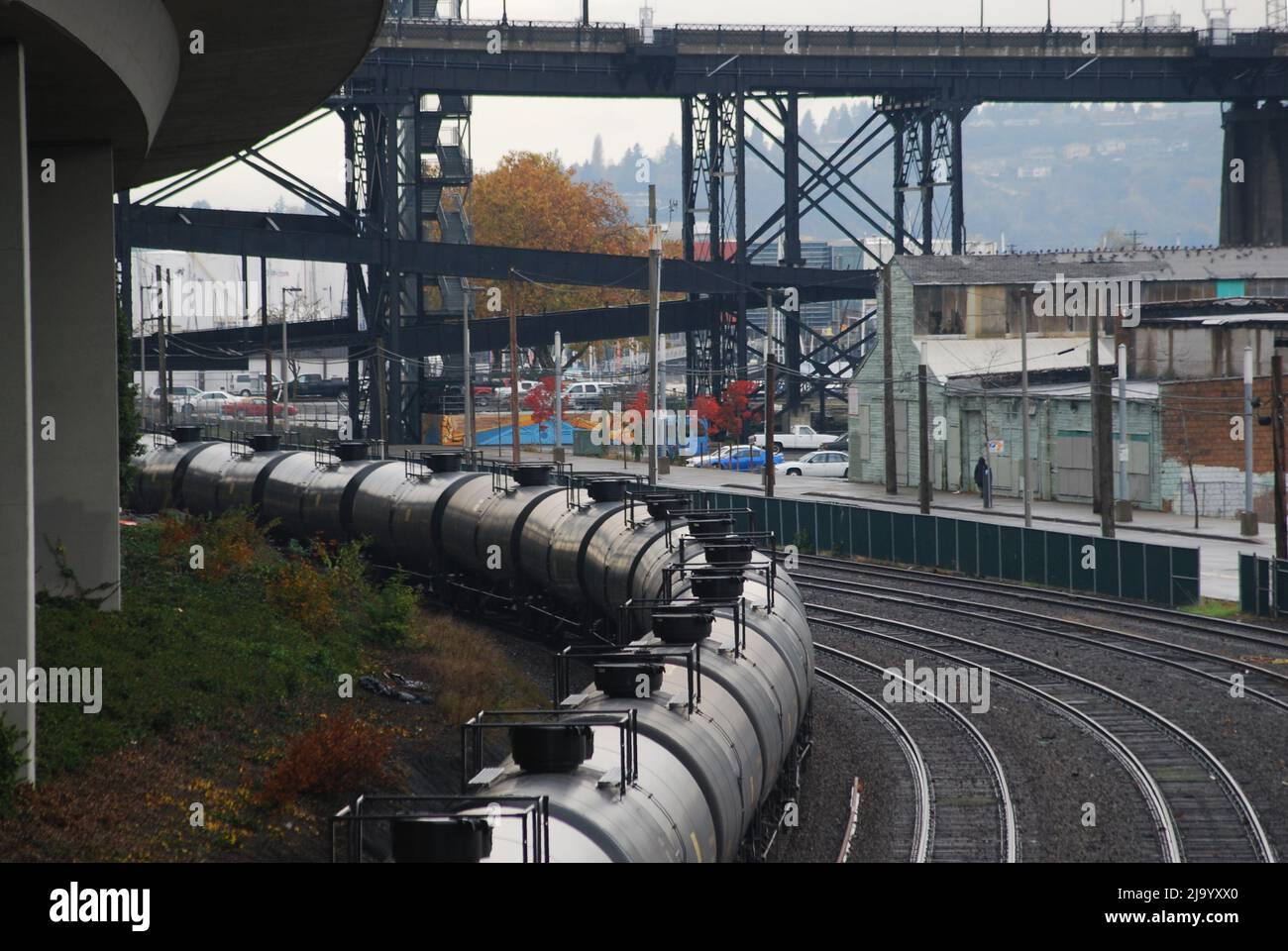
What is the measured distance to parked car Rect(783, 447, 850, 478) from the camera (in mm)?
69375

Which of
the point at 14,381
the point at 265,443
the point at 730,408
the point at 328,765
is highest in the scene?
the point at 14,381

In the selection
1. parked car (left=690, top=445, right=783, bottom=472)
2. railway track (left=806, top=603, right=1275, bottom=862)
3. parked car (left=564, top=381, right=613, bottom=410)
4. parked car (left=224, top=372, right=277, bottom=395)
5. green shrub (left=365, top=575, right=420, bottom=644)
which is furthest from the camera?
parked car (left=224, top=372, right=277, bottom=395)

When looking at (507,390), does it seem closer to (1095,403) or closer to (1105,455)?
(1095,403)

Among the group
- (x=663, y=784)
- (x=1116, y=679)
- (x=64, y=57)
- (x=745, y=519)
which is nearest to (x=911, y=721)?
(x=1116, y=679)

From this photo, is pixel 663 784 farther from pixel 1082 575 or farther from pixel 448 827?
pixel 1082 575

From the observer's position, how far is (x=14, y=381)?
14.1 meters

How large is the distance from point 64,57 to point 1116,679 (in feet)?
65.5

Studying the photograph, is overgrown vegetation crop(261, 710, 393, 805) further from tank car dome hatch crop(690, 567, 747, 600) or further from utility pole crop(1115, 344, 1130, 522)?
utility pole crop(1115, 344, 1130, 522)

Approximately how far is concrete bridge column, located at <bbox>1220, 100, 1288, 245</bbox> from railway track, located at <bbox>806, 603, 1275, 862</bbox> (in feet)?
209

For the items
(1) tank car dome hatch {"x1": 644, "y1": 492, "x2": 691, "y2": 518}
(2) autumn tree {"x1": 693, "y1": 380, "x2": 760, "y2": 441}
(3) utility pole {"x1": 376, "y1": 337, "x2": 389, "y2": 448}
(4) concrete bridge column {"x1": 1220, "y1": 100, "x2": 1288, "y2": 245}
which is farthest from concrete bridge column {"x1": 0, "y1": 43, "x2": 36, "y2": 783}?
(4) concrete bridge column {"x1": 1220, "y1": 100, "x2": 1288, "y2": 245}

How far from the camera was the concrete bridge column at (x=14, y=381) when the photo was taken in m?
14.1

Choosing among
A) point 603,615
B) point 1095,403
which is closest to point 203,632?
point 603,615

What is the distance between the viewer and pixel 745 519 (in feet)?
152

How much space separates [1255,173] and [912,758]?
242ft
